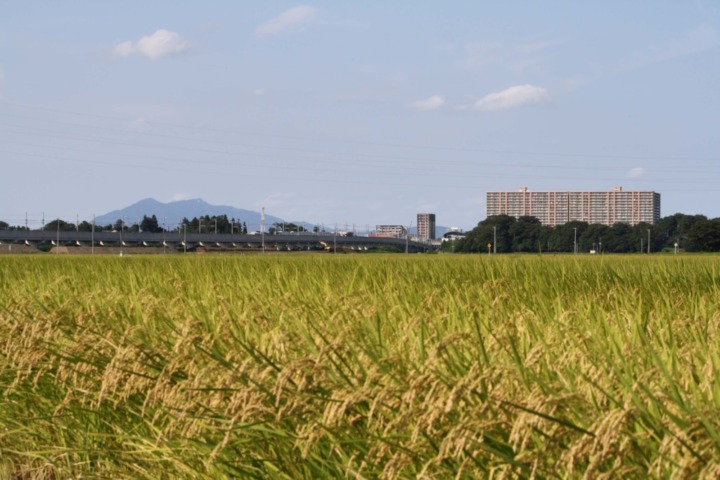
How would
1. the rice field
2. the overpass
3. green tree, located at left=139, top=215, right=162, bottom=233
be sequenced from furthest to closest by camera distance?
green tree, located at left=139, top=215, right=162, bottom=233
the overpass
the rice field

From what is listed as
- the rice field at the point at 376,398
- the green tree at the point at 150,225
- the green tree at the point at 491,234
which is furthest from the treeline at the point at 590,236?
the rice field at the point at 376,398

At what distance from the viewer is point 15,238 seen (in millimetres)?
119688

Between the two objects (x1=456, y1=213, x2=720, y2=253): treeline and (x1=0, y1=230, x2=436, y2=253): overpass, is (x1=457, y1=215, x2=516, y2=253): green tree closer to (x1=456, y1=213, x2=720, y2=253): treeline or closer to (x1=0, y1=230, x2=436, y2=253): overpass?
(x1=456, y1=213, x2=720, y2=253): treeline

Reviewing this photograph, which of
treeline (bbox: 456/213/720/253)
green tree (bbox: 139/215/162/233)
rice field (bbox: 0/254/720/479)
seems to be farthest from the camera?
green tree (bbox: 139/215/162/233)

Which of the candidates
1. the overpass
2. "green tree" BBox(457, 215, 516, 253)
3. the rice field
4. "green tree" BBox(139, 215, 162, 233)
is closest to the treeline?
"green tree" BBox(457, 215, 516, 253)

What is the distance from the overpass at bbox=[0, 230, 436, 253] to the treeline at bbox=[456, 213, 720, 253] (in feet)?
42.9

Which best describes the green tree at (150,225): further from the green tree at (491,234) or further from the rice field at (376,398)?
the rice field at (376,398)

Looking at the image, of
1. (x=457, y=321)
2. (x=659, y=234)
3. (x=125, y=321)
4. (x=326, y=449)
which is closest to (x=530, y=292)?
(x=457, y=321)

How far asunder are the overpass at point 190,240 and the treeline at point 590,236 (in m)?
13.1

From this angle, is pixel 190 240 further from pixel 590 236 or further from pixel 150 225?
pixel 590 236

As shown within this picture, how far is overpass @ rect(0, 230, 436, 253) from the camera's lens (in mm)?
121475

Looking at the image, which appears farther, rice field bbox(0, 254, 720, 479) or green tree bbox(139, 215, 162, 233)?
green tree bbox(139, 215, 162, 233)

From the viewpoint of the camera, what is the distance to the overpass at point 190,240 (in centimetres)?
12147

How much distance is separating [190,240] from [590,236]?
6408cm
